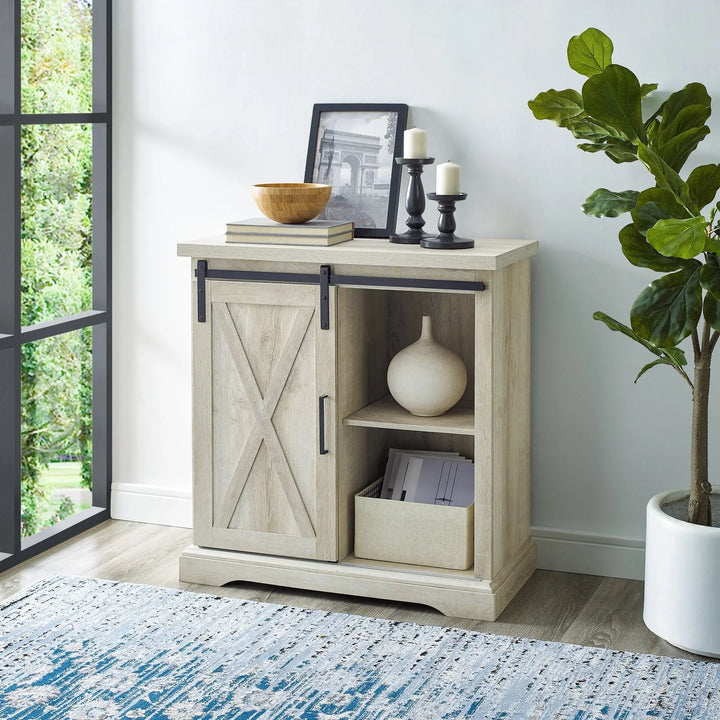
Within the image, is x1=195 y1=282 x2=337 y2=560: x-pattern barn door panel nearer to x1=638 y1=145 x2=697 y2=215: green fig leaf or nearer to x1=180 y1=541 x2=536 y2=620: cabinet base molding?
x1=180 y1=541 x2=536 y2=620: cabinet base molding

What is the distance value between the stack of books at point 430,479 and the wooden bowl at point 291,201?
828 millimetres

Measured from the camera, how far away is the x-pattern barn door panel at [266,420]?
314 centimetres

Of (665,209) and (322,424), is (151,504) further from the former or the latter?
(665,209)

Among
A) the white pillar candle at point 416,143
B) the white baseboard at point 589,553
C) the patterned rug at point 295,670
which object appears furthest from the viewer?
the white baseboard at point 589,553

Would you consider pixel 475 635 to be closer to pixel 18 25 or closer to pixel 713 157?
pixel 713 157

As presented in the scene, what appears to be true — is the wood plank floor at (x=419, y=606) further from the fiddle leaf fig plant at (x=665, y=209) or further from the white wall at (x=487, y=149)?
the fiddle leaf fig plant at (x=665, y=209)

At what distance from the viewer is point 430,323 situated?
325 centimetres

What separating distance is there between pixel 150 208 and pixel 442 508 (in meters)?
1.52

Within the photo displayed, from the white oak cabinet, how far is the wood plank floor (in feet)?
0.15

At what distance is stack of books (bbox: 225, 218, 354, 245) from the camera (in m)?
3.11

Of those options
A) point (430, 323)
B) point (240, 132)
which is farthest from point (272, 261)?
point (240, 132)

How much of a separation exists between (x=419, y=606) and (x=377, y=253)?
1038 millimetres

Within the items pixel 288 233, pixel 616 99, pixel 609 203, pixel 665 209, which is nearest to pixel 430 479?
pixel 288 233

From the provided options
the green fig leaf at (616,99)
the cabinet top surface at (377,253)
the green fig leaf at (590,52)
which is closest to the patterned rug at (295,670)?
the cabinet top surface at (377,253)
